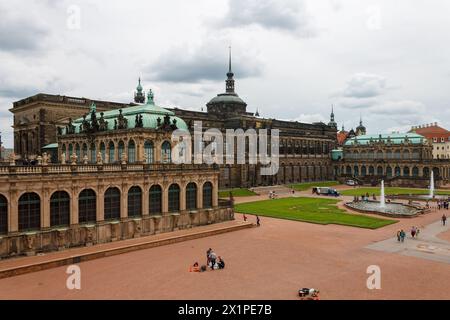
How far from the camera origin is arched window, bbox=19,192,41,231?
116 ft

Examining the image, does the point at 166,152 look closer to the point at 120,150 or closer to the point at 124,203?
the point at 120,150

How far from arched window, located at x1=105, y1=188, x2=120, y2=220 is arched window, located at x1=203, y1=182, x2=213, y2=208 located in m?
13.0

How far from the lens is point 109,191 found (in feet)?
137

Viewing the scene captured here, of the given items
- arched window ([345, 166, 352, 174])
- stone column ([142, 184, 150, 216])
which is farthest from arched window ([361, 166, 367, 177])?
stone column ([142, 184, 150, 216])

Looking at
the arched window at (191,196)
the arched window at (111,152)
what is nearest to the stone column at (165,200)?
the arched window at (191,196)

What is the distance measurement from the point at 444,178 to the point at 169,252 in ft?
341

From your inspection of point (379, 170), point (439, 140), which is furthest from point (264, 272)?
point (439, 140)

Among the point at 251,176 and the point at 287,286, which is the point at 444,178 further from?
the point at 287,286

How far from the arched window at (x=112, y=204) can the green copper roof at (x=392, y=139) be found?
106 m

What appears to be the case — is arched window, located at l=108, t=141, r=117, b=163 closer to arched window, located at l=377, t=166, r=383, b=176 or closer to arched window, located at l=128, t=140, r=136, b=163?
arched window, located at l=128, t=140, r=136, b=163

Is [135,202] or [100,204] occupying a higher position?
[100,204]

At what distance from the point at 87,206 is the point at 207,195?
17.2 meters

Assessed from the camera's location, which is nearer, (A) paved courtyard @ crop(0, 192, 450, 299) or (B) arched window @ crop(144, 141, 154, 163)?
(A) paved courtyard @ crop(0, 192, 450, 299)

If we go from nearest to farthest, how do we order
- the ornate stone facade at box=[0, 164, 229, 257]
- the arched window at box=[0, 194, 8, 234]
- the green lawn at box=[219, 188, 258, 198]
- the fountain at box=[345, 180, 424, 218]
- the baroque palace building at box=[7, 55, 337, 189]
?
the arched window at box=[0, 194, 8, 234] < the ornate stone facade at box=[0, 164, 229, 257] < the fountain at box=[345, 180, 424, 218] < the baroque palace building at box=[7, 55, 337, 189] < the green lawn at box=[219, 188, 258, 198]
